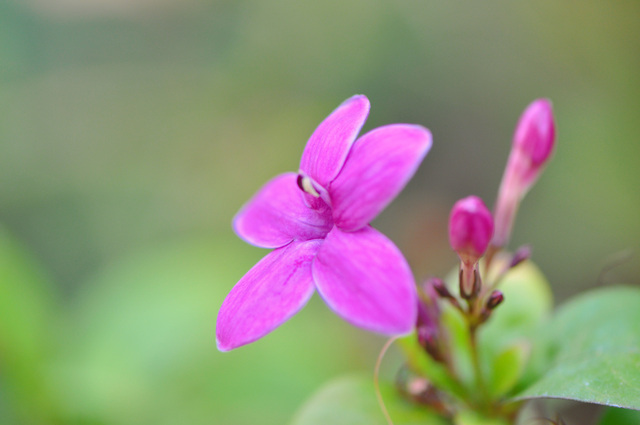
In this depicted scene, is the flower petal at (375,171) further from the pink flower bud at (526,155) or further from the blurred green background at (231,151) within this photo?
the blurred green background at (231,151)

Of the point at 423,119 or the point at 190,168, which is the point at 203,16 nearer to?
the point at 190,168

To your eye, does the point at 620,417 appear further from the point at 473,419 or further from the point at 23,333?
the point at 23,333

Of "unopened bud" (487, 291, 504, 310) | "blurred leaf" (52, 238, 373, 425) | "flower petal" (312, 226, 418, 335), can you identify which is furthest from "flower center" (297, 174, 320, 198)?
"blurred leaf" (52, 238, 373, 425)

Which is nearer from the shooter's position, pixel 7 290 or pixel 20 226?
pixel 7 290

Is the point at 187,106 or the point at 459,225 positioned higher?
the point at 187,106

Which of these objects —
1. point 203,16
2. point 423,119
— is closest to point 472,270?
point 423,119

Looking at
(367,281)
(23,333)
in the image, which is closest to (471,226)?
(367,281)
